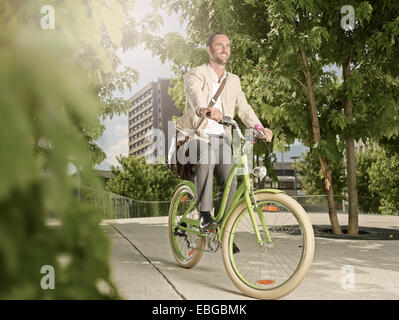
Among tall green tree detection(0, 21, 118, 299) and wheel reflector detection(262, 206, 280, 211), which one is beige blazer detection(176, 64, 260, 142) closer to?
wheel reflector detection(262, 206, 280, 211)

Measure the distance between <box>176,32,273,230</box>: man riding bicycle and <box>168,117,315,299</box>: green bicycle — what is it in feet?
0.53

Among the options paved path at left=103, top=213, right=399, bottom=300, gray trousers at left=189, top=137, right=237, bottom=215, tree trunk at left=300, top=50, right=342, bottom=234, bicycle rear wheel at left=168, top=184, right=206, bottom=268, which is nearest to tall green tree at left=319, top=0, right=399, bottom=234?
tree trunk at left=300, top=50, right=342, bottom=234

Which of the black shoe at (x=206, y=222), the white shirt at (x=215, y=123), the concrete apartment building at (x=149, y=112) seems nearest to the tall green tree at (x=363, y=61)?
the white shirt at (x=215, y=123)

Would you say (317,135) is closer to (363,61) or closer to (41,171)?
(363,61)

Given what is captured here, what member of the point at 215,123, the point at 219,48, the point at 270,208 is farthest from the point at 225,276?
the point at 219,48

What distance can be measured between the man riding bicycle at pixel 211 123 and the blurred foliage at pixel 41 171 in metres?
3.11

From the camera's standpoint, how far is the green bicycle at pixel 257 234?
10.5ft

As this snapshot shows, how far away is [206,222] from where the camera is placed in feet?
12.8

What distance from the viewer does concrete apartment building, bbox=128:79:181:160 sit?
125750 millimetres

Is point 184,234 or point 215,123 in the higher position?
point 215,123

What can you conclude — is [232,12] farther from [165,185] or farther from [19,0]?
[165,185]

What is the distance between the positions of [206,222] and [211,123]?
903 millimetres
